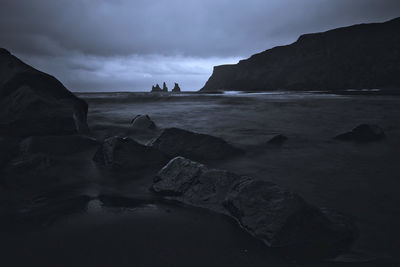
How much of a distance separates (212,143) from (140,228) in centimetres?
228

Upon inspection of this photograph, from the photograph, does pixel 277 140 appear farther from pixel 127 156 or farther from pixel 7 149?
pixel 7 149

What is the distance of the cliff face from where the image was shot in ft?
171

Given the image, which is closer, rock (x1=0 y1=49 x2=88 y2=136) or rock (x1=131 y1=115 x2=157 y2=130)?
rock (x1=0 y1=49 x2=88 y2=136)

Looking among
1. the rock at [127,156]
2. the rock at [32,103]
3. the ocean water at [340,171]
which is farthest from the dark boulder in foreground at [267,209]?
the rock at [32,103]

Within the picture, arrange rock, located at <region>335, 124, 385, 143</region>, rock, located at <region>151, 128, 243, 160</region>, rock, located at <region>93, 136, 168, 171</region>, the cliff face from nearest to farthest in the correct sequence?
1. rock, located at <region>93, 136, 168, 171</region>
2. rock, located at <region>151, 128, 243, 160</region>
3. rock, located at <region>335, 124, 385, 143</region>
4. the cliff face

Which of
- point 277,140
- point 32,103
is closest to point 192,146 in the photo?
point 277,140

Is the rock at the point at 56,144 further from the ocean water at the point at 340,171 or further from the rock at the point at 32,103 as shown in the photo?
the ocean water at the point at 340,171

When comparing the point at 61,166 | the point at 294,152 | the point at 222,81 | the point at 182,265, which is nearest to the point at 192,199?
the point at 182,265

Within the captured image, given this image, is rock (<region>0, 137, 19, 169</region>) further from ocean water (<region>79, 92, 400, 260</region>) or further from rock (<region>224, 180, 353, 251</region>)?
rock (<region>224, 180, 353, 251</region>)

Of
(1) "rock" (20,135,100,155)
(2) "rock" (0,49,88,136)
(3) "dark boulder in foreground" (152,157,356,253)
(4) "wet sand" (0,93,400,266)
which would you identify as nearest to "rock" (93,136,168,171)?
(4) "wet sand" (0,93,400,266)

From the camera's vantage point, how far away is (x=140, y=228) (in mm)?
1987

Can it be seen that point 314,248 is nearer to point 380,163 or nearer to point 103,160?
point 380,163

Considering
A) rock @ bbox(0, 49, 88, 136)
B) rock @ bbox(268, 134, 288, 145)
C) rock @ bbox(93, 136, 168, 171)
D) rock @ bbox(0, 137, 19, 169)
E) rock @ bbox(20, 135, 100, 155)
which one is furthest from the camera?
rock @ bbox(268, 134, 288, 145)

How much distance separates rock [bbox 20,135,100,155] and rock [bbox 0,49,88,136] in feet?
1.14
